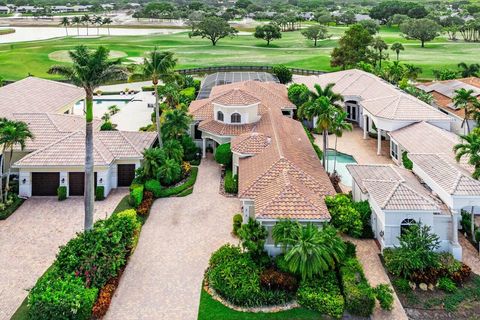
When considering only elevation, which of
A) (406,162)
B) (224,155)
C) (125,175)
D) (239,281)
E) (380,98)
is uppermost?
(380,98)

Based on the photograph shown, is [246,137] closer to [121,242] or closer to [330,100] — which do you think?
[330,100]

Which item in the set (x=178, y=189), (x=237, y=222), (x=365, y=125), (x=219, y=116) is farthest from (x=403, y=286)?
(x=365, y=125)

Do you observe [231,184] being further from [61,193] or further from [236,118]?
[61,193]

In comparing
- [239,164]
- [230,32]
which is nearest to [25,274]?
[239,164]

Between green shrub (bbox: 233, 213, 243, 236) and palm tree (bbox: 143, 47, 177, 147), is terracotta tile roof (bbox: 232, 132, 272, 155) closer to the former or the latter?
green shrub (bbox: 233, 213, 243, 236)

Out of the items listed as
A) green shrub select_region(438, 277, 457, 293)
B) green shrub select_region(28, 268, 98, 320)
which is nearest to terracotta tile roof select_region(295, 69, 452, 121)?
green shrub select_region(438, 277, 457, 293)

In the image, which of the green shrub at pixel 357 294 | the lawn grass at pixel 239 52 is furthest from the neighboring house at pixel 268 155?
the lawn grass at pixel 239 52
